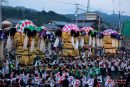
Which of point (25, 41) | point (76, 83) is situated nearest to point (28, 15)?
point (25, 41)

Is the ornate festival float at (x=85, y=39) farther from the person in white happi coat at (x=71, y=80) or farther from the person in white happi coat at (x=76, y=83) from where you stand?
the person in white happi coat at (x=76, y=83)

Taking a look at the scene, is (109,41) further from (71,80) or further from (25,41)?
(25,41)

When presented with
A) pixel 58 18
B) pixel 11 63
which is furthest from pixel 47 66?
pixel 58 18

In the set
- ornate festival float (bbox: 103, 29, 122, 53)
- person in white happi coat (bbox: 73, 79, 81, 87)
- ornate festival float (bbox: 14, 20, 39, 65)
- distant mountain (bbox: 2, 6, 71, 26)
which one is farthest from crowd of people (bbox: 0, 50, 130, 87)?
distant mountain (bbox: 2, 6, 71, 26)

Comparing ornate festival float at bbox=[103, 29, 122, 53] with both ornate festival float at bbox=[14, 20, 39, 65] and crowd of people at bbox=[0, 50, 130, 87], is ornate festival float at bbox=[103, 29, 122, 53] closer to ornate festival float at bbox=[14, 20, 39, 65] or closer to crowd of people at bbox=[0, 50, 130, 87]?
crowd of people at bbox=[0, 50, 130, 87]

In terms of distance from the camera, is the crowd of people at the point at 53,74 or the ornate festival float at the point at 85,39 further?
the ornate festival float at the point at 85,39

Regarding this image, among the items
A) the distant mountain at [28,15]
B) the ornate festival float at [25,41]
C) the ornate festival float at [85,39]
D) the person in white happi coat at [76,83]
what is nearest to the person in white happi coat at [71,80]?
the person in white happi coat at [76,83]

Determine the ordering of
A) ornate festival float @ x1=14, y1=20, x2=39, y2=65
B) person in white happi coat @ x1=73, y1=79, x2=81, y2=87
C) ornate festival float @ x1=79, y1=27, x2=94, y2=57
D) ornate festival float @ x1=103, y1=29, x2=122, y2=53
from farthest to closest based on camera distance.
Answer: ornate festival float @ x1=103, y1=29, x2=122, y2=53 → ornate festival float @ x1=79, y1=27, x2=94, y2=57 → ornate festival float @ x1=14, y1=20, x2=39, y2=65 → person in white happi coat @ x1=73, y1=79, x2=81, y2=87

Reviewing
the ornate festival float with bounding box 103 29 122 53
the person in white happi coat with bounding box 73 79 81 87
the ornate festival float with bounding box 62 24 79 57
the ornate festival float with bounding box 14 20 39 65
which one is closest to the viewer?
the person in white happi coat with bounding box 73 79 81 87

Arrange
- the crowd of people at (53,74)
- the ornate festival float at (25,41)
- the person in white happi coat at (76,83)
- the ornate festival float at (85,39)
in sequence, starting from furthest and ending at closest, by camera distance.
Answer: the ornate festival float at (85,39), the ornate festival float at (25,41), the person in white happi coat at (76,83), the crowd of people at (53,74)

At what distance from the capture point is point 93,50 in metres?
35.9

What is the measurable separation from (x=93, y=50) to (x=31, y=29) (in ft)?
46.6

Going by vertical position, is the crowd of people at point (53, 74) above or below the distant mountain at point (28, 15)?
above

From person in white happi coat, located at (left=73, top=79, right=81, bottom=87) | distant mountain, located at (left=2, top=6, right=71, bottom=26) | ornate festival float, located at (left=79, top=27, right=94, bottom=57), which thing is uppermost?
ornate festival float, located at (left=79, top=27, right=94, bottom=57)
